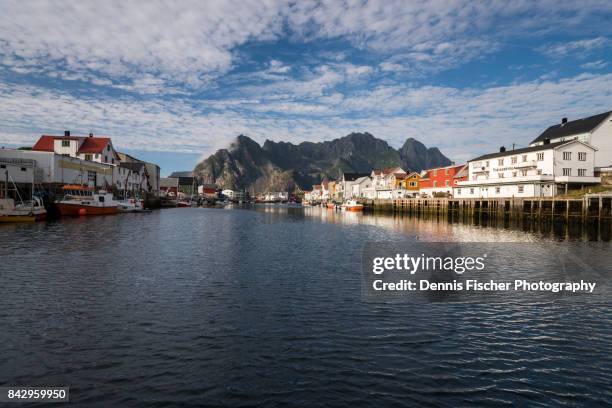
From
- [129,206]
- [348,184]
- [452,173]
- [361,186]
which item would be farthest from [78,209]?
[348,184]

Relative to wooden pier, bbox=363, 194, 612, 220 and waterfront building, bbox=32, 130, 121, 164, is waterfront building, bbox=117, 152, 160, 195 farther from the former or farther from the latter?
wooden pier, bbox=363, 194, 612, 220

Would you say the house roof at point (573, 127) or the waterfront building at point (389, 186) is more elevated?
the house roof at point (573, 127)

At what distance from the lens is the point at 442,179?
344 ft

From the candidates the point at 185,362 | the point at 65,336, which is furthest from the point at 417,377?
the point at 65,336

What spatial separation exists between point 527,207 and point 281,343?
6668cm

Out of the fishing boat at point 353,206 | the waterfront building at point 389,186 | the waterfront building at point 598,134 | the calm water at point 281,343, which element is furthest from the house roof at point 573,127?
the calm water at point 281,343

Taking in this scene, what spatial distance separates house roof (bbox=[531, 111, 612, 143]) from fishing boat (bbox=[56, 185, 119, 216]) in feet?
314

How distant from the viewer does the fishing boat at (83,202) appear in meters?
65.4

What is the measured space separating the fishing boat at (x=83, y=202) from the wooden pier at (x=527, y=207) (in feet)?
231

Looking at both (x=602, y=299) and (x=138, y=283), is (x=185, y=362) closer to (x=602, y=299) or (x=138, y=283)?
(x=138, y=283)

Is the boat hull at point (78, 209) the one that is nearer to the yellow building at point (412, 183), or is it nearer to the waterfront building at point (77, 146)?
the waterfront building at point (77, 146)

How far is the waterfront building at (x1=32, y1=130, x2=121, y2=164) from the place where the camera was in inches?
3408

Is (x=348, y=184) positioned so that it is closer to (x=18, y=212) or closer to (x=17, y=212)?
(x=18, y=212)

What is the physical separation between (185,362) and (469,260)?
74.6 feet
